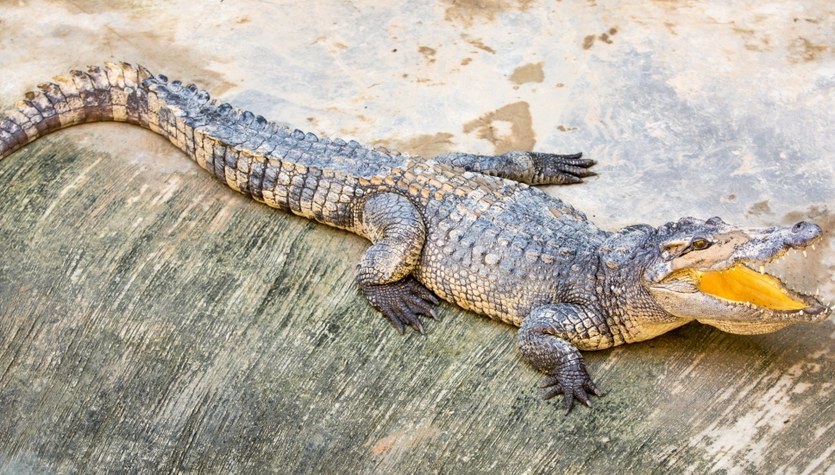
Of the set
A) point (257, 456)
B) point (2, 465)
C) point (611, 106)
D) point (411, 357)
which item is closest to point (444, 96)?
point (611, 106)

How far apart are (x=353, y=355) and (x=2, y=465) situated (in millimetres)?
1753

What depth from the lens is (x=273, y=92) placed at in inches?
252

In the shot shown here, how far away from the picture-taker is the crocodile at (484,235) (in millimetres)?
4223

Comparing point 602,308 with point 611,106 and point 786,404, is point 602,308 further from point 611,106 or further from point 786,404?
point 611,106

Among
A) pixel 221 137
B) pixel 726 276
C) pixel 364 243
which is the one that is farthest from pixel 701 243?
pixel 221 137

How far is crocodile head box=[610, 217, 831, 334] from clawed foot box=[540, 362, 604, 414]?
493mm

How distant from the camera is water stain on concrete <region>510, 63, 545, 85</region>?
6.42 m

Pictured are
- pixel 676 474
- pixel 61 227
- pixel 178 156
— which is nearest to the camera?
pixel 676 474

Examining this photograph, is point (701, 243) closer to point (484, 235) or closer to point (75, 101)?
point (484, 235)

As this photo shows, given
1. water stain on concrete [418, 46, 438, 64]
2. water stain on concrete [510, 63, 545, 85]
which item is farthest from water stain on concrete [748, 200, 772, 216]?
water stain on concrete [418, 46, 438, 64]

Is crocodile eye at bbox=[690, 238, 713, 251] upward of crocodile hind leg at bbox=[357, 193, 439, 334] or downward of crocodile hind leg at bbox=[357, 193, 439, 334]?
upward

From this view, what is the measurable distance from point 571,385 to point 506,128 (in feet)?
7.13

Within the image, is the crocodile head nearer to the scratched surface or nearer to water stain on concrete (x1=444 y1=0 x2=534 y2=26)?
the scratched surface

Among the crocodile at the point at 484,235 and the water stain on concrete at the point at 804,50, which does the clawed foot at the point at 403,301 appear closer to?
the crocodile at the point at 484,235
